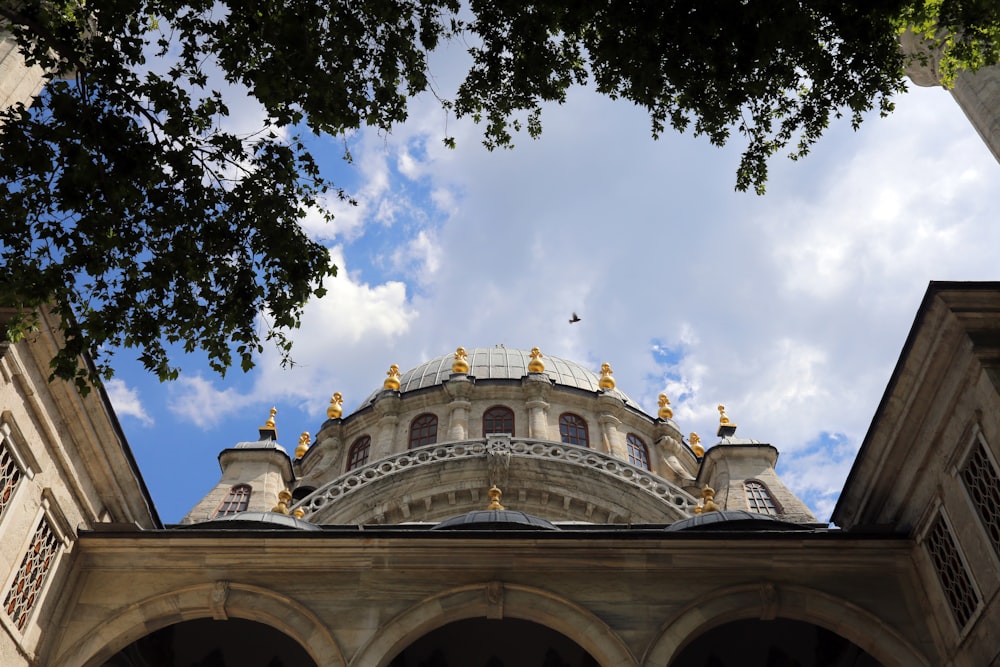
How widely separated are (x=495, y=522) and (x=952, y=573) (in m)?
6.39

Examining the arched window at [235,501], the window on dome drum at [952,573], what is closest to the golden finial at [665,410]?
the arched window at [235,501]

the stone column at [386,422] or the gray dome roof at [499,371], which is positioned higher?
the gray dome roof at [499,371]

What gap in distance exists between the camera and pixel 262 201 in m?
9.08

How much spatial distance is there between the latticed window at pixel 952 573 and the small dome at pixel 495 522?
5497 mm

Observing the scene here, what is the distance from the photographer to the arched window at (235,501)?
1129 inches

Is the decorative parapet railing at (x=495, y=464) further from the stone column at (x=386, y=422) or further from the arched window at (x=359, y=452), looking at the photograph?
the arched window at (x=359, y=452)

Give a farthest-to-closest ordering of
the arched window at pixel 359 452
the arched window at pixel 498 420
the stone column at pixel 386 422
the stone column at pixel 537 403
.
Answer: the arched window at pixel 359 452 → the arched window at pixel 498 420 → the stone column at pixel 386 422 → the stone column at pixel 537 403

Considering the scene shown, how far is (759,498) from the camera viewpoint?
→ 29.3m

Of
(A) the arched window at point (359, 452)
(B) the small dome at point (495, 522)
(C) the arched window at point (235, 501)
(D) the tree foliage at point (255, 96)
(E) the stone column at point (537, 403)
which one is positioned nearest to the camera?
(D) the tree foliage at point (255, 96)

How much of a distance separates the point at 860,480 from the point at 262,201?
9456 mm

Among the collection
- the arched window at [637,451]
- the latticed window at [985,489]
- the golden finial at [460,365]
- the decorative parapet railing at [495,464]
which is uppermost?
the golden finial at [460,365]

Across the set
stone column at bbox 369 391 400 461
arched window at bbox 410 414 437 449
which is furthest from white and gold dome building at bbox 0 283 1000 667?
arched window at bbox 410 414 437 449

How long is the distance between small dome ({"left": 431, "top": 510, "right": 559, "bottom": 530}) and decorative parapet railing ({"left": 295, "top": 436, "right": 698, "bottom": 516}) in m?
11.9

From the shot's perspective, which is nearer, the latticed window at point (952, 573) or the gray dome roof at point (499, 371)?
the latticed window at point (952, 573)
